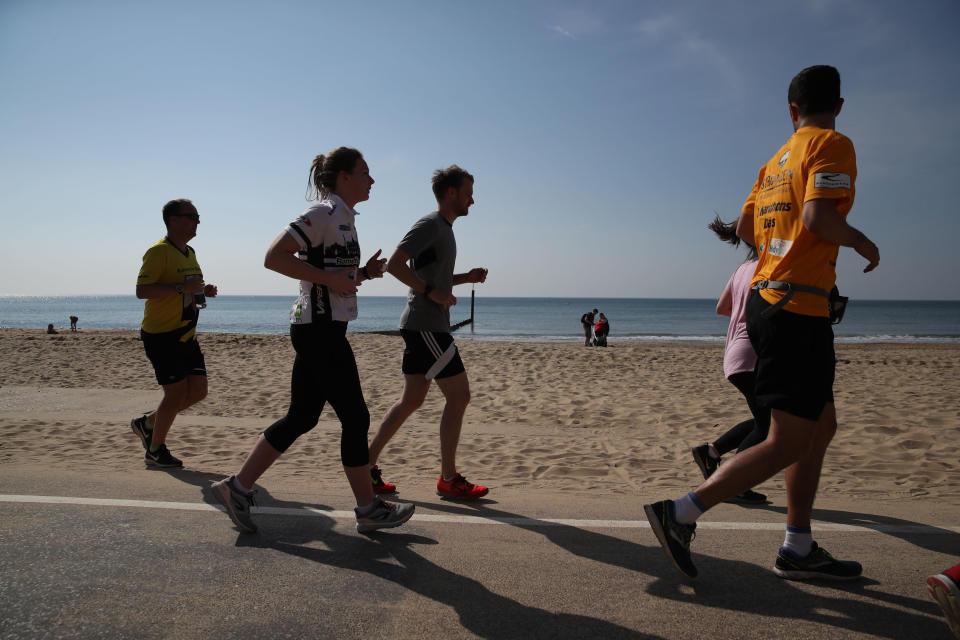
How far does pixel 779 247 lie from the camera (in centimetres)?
237

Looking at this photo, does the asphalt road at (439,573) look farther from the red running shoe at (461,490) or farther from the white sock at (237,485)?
the white sock at (237,485)

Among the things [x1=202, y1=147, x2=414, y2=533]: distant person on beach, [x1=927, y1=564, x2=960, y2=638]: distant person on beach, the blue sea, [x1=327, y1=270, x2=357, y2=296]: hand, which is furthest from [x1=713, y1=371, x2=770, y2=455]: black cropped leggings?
the blue sea

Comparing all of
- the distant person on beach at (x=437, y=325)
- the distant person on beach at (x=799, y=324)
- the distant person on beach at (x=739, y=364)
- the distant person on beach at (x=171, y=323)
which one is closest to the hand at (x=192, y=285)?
the distant person on beach at (x=171, y=323)

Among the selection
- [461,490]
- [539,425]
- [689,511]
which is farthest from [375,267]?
[539,425]

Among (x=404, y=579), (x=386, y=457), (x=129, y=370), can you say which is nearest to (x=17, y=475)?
(x=386, y=457)

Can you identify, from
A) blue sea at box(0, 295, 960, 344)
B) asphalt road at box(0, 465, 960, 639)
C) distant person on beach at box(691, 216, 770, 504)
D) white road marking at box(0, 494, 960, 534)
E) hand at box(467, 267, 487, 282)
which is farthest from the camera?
blue sea at box(0, 295, 960, 344)

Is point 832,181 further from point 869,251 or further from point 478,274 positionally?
point 478,274

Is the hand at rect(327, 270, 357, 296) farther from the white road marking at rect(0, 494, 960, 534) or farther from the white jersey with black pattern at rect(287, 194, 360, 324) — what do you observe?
the white road marking at rect(0, 494, 960, 534)

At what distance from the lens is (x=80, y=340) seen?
703 inches

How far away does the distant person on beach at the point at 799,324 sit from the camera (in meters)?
2.20

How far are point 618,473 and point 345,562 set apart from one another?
2574 mm

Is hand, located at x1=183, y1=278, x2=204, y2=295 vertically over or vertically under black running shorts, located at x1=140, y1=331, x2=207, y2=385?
over

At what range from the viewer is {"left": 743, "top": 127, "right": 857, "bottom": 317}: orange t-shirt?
2186 millimetres

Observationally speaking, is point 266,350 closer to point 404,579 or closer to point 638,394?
point 638,394
